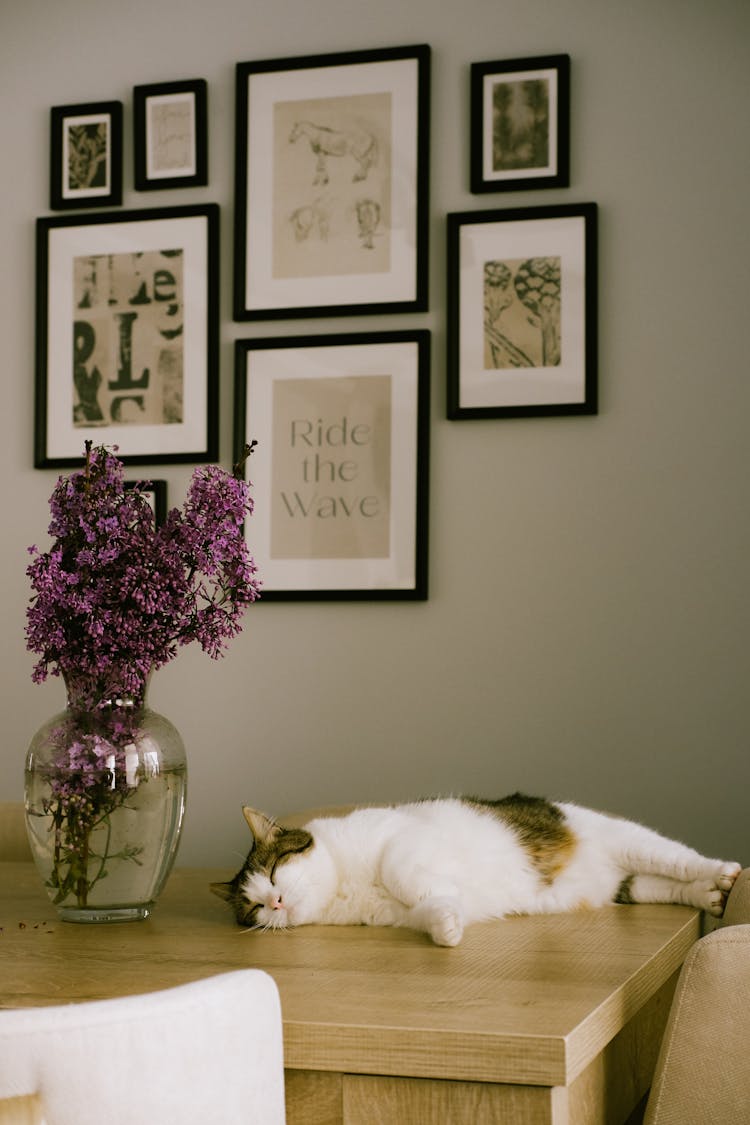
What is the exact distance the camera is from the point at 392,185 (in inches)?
96.6

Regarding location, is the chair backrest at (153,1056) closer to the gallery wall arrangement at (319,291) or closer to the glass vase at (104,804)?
the glass vase at (104,804)

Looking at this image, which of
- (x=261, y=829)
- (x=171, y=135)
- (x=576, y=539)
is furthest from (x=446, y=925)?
(x=171, y=135)

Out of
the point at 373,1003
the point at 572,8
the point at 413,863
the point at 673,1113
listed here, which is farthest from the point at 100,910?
the point at 572,8

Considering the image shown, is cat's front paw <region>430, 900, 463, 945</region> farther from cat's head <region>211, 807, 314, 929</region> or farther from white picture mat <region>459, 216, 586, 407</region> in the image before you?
white picture mat <region>459, 216, 586, 407</region>

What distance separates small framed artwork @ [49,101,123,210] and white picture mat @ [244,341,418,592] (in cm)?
50

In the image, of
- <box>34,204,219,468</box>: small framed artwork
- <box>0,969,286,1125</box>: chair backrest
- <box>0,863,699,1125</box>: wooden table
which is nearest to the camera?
<box>0,969,286,1125</box>: chair backrest

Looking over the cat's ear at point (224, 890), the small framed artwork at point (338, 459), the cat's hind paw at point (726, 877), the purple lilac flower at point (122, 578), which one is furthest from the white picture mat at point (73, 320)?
the cat's hind paw at point (726, 877)

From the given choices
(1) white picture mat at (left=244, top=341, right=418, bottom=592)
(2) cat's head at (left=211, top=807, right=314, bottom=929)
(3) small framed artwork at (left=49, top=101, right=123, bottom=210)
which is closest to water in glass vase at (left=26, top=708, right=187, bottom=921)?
(2) cat's head at (left=211, top=807, right=314, bottom=929)

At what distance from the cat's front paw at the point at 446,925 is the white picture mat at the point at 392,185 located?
138 cm

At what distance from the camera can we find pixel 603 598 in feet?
7.65

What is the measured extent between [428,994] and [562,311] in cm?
153

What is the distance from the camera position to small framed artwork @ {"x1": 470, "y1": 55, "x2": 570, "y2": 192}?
2367 millimetres

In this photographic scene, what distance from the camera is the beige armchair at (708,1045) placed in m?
1.09

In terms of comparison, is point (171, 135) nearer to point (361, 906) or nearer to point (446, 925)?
point (361, 906)
